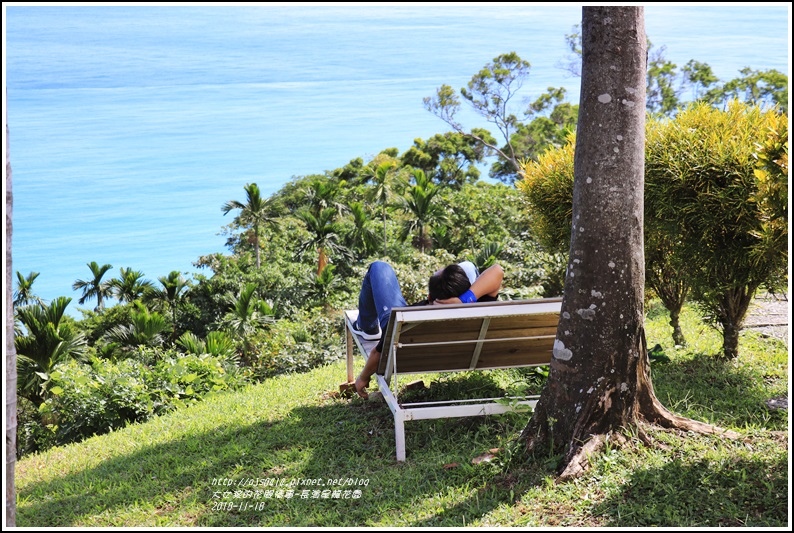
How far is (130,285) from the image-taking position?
103 ft

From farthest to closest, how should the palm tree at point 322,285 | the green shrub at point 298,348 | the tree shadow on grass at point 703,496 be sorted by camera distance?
the palm tree at point 322,285, the green shrub at point 298,348, the tree shadow on grass at point 703,496

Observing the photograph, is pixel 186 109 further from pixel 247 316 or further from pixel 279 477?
pixel 279 477

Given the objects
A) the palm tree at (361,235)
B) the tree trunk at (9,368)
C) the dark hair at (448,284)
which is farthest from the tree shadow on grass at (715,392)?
the palm tree at (361,235)

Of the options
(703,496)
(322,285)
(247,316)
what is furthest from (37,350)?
(703,496)

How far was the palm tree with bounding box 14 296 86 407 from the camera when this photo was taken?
1673cm

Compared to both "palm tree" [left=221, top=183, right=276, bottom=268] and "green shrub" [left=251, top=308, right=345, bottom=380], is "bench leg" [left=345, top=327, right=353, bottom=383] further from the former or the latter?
"palm tree" [left=221, top=183, right=276, bottom=268]

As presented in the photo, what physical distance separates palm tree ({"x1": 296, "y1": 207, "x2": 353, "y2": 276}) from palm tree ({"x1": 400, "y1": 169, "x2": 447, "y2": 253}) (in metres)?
2.67

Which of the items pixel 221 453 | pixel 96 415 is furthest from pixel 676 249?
pixel 96 415

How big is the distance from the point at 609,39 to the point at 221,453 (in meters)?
3.17

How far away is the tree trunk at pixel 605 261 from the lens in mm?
3646

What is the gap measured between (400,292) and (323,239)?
26.0 m

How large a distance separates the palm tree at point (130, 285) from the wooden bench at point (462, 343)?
90.0 feet

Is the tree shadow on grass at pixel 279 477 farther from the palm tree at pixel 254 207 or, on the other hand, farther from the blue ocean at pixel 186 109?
the blue ocean at pixel 186 109

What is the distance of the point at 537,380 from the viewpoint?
551 cm
